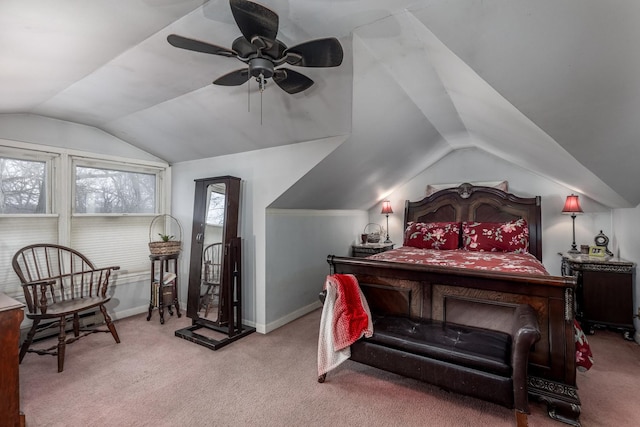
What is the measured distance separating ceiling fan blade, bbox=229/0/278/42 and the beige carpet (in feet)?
7.15

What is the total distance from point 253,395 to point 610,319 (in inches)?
140

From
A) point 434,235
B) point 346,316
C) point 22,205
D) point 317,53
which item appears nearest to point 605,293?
point 434,235

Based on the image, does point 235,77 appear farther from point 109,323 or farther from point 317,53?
point 109,323

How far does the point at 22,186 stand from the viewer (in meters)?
→ 2.98

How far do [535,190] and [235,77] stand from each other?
4.08 metres

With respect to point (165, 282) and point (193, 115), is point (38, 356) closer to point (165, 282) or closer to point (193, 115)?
point (165, 282)

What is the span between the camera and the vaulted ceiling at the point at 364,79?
1.31m

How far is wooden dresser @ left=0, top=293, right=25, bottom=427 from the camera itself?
1.63m

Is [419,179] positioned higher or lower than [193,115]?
lower

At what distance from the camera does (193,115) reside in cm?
285

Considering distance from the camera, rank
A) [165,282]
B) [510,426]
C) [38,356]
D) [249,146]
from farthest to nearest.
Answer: [165,282] < [249,146] < [38,356] < [510,426]

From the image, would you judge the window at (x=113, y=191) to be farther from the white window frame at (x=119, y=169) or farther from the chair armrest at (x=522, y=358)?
the chair armrest at (x=522, y=358)

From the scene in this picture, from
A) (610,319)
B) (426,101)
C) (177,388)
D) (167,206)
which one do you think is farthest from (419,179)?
(177,388)

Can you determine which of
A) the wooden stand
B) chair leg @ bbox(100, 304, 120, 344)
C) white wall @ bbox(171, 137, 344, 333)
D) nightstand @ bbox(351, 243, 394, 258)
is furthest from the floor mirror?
nightstand @ bbox(351, 243, 394, 258)
